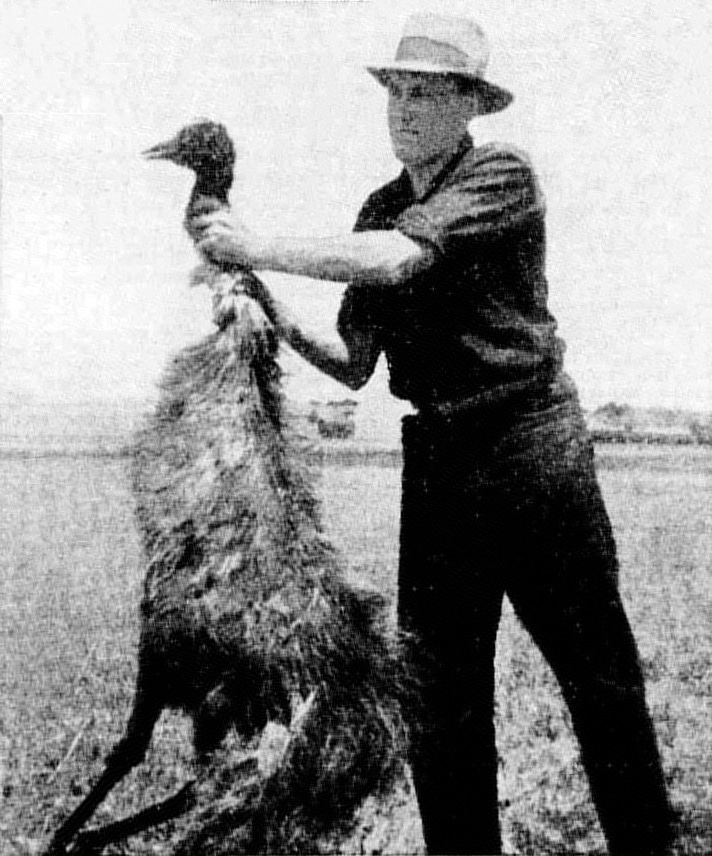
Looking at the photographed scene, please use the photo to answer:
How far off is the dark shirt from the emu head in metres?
0.37

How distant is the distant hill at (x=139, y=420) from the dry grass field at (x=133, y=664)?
5.4 inches

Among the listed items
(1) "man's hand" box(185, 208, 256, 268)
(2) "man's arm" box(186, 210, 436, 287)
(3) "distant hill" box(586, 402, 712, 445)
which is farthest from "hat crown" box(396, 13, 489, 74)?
(3) "distant hill" box(586, 402, 712, 445)

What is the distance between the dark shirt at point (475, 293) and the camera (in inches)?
83.4

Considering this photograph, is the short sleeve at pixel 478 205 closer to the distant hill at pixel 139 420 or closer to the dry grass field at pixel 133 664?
the distant hill at pixel 139 420

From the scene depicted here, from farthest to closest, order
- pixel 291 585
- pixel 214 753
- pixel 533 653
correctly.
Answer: pixel 533 653
pixel 214 753
pixel 291 585

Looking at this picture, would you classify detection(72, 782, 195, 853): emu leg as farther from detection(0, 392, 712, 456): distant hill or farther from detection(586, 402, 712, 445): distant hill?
detection(586, 402, 712, 445): distant hill

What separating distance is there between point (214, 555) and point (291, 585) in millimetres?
181

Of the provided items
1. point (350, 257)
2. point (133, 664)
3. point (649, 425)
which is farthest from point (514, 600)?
point (649, 425)

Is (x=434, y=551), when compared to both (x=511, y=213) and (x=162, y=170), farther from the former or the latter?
(x=162, y=170)

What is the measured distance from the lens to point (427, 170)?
2340mm

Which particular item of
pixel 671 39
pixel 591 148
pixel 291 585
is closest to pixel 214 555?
pixel 291 585

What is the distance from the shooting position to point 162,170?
2865 millimetres

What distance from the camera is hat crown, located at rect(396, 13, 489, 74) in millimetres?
2219

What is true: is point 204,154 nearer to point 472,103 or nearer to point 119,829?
point 472,103
